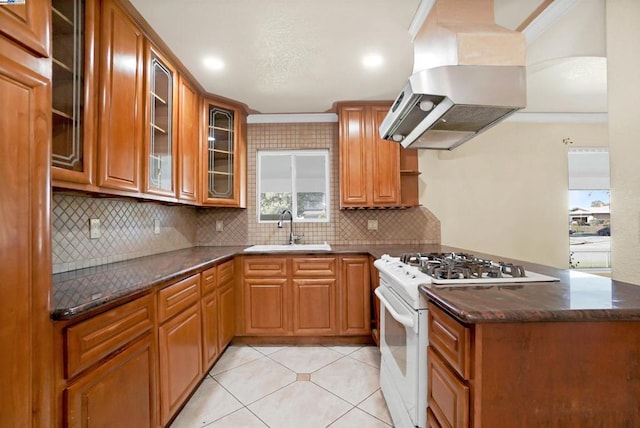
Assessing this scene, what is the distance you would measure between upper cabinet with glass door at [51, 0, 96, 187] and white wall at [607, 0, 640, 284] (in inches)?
103

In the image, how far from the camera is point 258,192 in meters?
3.20

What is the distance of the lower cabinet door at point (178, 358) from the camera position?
4.73 feet

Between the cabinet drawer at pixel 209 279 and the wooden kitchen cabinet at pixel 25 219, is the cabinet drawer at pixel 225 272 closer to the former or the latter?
the cabinet drawer at pixel 209 279

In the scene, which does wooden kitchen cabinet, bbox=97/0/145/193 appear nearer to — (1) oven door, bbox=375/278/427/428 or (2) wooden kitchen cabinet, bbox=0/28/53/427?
(2) wooden kitchen cabinet, bbox=0/28/53/427

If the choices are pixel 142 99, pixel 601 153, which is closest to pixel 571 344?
pixel 142 99

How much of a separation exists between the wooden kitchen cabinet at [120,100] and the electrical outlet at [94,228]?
0.35m

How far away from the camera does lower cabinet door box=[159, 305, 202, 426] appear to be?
1.44 meters

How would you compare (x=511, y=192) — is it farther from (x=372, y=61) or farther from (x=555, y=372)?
(x=555, y=372)

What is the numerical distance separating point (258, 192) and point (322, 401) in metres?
2.19

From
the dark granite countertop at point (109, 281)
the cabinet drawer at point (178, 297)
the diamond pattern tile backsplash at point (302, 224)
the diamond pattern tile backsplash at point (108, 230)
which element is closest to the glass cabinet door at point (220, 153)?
the diamond pattern tile backsplash at point (302, 224)

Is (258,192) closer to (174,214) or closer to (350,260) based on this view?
(174,214)

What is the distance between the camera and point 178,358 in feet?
5.21

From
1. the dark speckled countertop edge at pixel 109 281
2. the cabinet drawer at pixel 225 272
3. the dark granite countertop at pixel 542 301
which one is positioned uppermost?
the dark granite countertop at pixel 542 301

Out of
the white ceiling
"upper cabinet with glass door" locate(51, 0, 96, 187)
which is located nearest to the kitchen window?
the white ceiling
